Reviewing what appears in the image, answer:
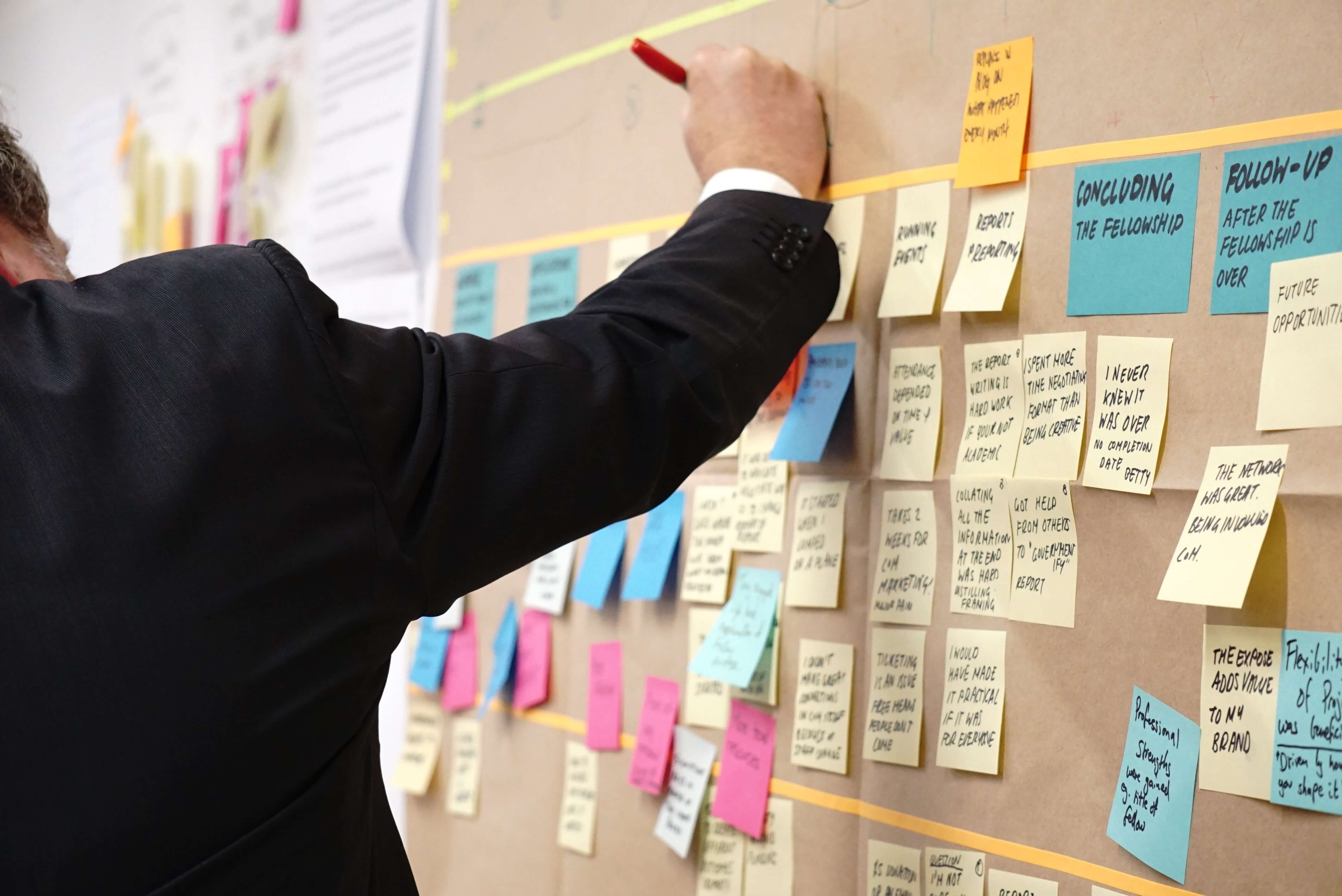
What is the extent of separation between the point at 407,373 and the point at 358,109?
96 centimetres

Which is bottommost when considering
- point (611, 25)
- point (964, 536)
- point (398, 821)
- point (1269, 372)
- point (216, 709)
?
point (398, 821)

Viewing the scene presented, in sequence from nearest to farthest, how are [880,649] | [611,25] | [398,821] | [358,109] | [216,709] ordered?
[216,709], [880,649], [611,25], [398,821], [358,109]

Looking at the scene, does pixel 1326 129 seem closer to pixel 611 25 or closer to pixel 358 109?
pixel 611 25

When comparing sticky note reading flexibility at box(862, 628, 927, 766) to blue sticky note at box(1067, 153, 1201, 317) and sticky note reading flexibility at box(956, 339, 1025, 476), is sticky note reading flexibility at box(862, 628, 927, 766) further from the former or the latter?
blue sticky note at box(1067, 153, 1201, 317)

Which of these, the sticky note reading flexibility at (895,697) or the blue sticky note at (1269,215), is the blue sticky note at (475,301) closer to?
the sticky note reading flexibility at (895,697)

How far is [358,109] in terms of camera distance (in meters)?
1.46

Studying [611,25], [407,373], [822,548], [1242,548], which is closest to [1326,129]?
[1242,548]

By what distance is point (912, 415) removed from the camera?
82 cm

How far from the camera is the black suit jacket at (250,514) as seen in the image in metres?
0.54

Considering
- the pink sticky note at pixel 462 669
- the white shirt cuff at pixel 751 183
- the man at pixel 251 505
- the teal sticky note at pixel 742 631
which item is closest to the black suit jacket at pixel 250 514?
the man at pixel 251 505

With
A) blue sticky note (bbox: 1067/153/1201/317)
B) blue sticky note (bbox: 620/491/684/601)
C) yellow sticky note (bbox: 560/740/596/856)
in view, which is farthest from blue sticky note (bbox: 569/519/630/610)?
blue sticky note (bbox: 1067/153/1201/317)

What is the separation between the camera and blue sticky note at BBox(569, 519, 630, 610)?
1069 millimetres

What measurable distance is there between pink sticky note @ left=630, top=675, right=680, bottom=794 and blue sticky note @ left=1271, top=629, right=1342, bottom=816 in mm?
513

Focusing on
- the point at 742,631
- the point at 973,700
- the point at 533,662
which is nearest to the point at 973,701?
the point at 973,700
